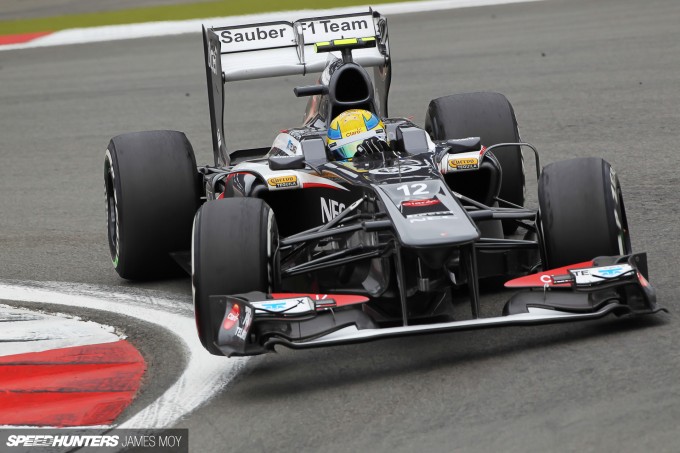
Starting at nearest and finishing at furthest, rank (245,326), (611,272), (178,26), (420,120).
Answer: (245,326)
(611,272)
(420,120)
(178,26)

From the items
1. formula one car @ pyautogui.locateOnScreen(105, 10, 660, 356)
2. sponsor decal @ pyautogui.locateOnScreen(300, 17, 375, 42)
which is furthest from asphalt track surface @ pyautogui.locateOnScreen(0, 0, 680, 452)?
sponsor decal @ pyautogui.locateOnScreen(300, 17, 375, 42)

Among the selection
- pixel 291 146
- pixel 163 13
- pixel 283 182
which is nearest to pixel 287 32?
pixel 291 146

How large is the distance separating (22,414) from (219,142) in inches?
141

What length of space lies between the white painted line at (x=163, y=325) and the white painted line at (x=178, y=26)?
48.9 ft

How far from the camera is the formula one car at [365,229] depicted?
597cm

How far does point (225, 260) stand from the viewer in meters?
6.18

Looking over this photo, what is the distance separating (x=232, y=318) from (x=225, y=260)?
1.15ft

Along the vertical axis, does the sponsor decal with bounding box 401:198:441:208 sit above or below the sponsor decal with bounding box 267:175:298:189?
below

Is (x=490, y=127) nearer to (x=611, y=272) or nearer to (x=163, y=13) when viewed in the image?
(x=611, y=272)

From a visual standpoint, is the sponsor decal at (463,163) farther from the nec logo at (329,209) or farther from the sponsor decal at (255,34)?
the sponsor decal at (255,34)

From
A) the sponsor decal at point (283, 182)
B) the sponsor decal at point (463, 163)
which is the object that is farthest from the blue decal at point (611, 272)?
the sponsor decal at point (283, 182)

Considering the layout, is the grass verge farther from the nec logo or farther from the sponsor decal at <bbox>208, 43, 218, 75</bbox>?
the nec logo

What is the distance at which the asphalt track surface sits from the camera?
5.18m

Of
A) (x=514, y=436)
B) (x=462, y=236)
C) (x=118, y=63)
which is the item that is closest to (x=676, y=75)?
(x=118, y=63)
